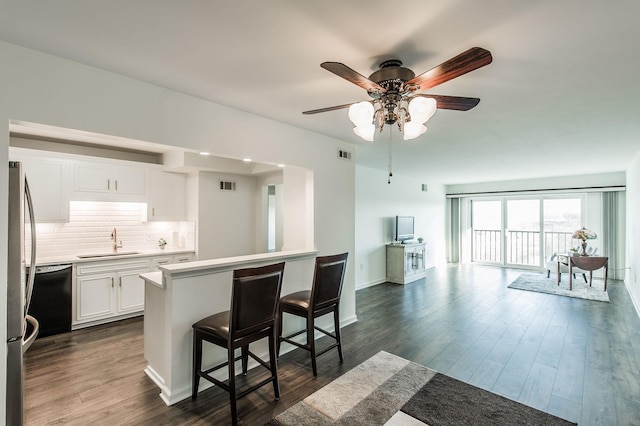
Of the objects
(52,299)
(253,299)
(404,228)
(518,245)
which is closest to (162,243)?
(52,299)

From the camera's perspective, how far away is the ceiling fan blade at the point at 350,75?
4.80 feet

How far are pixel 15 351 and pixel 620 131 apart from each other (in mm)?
5691

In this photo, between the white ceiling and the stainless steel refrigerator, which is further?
the stainless steel refrigerator

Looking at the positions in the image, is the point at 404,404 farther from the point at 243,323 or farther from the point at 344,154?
the point at 344,154

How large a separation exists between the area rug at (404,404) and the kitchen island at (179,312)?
33.4 inches

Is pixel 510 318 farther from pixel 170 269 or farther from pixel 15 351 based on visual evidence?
pixel 15 351

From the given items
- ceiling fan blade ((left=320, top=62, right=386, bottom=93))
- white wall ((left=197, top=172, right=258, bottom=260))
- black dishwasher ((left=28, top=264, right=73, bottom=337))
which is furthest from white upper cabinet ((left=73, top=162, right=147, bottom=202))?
ceiling fan blade ((left=320, top=62, right=386, bottom=93))

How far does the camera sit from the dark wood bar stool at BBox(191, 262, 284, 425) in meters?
2.12

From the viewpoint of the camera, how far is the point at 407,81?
1880mm

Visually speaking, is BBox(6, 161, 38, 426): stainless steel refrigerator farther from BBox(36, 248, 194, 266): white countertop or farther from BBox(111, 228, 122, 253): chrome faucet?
BBox(111, 228, 122, 253): chrome faucet

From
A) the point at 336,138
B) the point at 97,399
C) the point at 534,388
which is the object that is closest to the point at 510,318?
the point at 534,388

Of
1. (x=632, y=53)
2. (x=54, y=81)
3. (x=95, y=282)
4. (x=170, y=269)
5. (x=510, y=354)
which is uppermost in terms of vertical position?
(x=632, y=53)

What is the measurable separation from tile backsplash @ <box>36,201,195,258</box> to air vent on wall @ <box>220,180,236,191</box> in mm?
800

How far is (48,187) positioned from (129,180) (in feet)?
2.94
